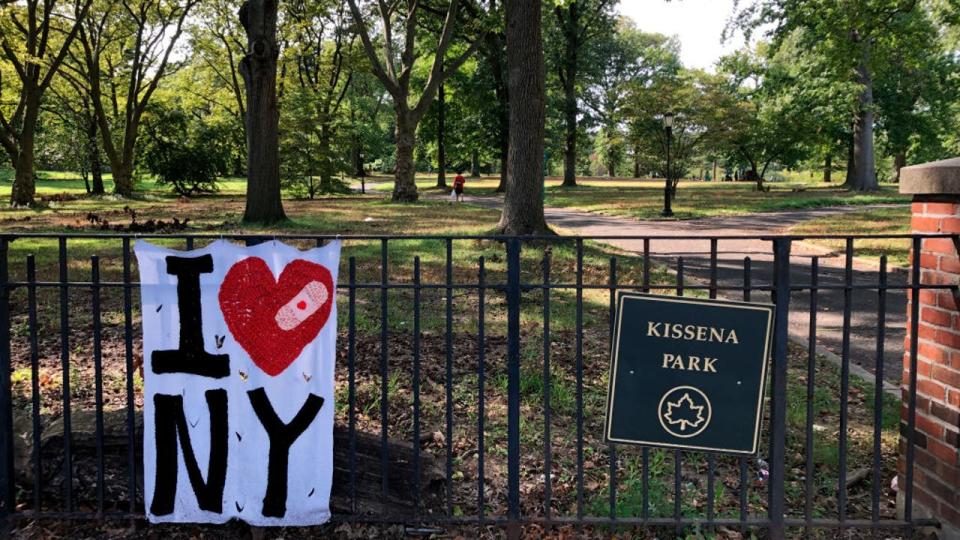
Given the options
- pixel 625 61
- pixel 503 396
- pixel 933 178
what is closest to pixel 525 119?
pixel 503 396

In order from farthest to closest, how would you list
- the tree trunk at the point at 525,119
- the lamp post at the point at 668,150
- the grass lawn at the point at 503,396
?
the lamp post at the point at 668,150, the tree trunk at the point at 525,119, the grass lawn at the point at 503,396

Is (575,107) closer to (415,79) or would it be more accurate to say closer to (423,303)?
(415,79)

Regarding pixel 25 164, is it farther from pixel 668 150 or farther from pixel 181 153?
pixel 668 150

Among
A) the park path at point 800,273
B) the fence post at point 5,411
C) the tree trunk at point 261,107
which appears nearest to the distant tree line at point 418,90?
the tree trunk at point 261,107

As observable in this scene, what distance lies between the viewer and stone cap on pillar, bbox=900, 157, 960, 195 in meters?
3.19

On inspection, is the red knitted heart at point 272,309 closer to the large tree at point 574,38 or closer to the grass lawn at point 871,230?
the grass lawn at point 871,230

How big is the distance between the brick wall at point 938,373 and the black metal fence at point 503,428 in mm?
70

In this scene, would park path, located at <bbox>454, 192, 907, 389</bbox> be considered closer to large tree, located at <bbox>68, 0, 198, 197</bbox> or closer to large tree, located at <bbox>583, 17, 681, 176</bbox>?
large tree, located at <bbox>68, 0, 198, 197</bbox>

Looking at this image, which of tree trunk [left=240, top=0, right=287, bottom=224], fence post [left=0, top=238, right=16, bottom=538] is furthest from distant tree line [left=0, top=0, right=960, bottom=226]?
fence post [left=0, top=238, right=16, bottom=538]

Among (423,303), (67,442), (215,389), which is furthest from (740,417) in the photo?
(423,303)

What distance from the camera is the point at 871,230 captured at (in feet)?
52.3

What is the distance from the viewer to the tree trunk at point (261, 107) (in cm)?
1440

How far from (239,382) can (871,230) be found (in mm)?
16145

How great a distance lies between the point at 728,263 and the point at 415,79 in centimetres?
3691
